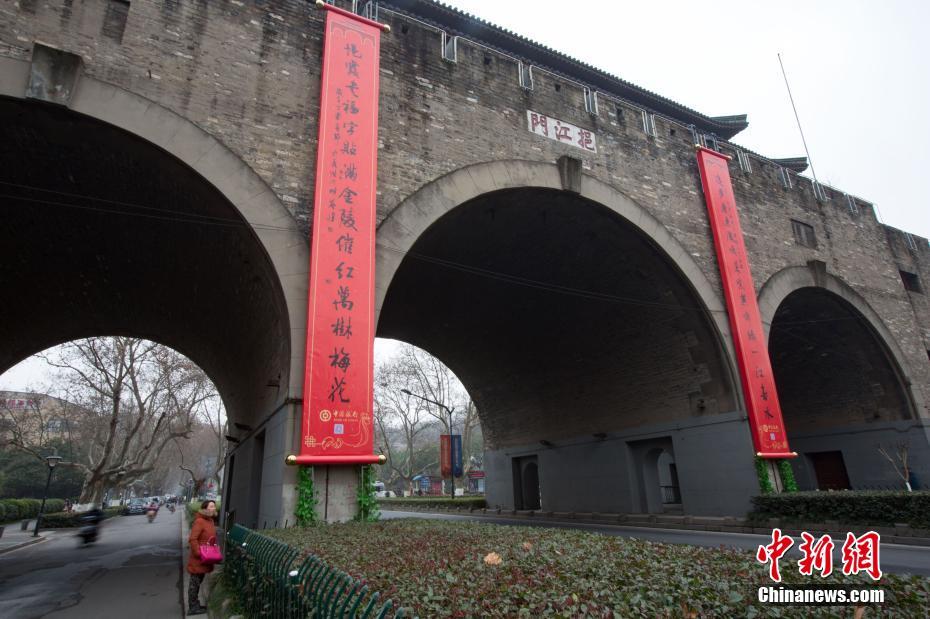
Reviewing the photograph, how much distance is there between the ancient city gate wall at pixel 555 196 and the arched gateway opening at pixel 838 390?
0.19 ft

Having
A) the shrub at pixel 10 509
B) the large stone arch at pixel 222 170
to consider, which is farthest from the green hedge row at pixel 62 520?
the large stone arch at pixel 222 170

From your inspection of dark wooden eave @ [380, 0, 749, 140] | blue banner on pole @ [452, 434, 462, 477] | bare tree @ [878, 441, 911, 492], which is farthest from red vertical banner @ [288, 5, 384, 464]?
blue banner on pole @ [452, 434, 462, 477]

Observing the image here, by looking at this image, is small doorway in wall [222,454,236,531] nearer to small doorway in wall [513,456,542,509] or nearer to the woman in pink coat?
the woman in pink coat

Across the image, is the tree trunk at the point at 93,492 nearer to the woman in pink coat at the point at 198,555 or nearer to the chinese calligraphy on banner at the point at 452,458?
the chinese calligraphy on banner at the point at 452,458

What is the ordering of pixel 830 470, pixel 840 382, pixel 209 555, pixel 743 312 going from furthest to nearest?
1. pixel 830 470
2. pixel 840 382
3. pixel 743 312
4. pixel 209 555

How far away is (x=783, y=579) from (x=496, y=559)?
1763 millimetres

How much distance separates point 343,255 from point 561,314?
8301mm

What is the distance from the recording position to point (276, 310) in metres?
8.52

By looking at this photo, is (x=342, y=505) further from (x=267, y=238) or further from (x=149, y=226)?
(x=149, y=226)

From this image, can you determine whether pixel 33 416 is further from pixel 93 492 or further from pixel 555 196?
pixel 555 196

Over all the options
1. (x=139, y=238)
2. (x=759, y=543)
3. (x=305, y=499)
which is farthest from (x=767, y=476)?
(x=139, y=238)

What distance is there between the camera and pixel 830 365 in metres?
16.5

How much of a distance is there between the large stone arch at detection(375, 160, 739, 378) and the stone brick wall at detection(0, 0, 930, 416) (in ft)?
0.85

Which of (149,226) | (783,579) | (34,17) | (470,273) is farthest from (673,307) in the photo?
(34,17)
